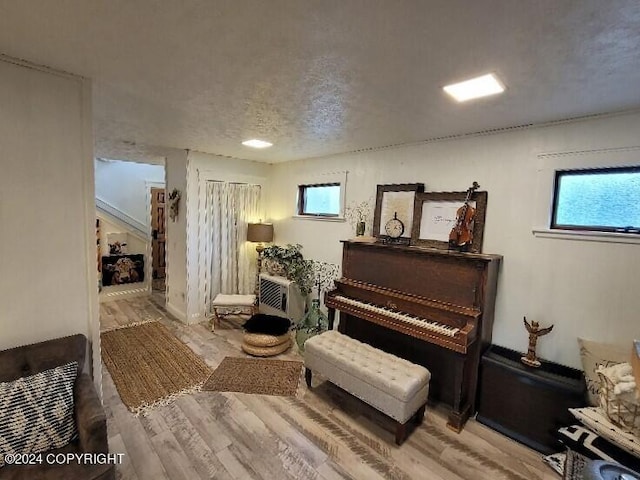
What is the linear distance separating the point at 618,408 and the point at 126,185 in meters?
7.56

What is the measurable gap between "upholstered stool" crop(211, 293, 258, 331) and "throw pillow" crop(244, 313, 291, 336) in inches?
22.9

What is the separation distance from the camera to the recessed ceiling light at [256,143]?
3.33 m

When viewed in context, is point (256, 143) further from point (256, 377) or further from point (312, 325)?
point (256, 377)

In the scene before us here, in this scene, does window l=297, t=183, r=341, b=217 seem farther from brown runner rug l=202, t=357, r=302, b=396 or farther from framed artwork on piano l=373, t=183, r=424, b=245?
brown runner rug l=202, t=357, r=302, b=396

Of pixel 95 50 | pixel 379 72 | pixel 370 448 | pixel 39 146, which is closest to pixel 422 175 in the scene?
pixel 379 72

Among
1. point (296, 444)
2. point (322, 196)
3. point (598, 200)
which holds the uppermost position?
point (322, 196)

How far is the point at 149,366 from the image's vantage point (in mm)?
3137

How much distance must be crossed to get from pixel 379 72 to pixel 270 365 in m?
2.92

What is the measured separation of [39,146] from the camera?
69.2 inches

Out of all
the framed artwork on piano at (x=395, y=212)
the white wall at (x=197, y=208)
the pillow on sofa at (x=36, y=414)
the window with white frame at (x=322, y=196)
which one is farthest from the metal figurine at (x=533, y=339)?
the white wall at (x=197, y=208)

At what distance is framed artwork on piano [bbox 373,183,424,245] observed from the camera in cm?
311

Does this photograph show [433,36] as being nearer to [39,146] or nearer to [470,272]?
[470,272]

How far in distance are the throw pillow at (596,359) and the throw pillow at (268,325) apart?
2696 mm

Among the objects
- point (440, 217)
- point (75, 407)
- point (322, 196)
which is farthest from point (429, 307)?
point (75, 407)
